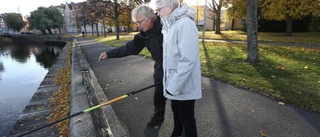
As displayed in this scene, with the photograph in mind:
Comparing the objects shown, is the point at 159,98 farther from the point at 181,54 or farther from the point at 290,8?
the point at 290,8

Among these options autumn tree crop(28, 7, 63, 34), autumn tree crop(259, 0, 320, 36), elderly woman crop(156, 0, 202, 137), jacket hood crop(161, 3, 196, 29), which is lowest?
elderly woman crop(156, 0, 202, 137)

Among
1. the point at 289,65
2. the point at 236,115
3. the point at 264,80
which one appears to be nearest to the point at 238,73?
the point at 264,80

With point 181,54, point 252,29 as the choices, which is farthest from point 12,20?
point 181,54

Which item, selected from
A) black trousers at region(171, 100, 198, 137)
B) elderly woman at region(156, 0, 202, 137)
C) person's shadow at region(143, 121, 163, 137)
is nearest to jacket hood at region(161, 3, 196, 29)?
elderly woman at region(156, 0, 202, 137)

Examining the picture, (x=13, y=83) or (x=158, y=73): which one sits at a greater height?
(x=158, y=73)

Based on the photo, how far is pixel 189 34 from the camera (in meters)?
2.06

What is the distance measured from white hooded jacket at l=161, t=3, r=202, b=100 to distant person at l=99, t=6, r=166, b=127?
487mm

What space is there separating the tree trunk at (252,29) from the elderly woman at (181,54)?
6.23 meters

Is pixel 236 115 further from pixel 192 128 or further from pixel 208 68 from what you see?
pixel 208 68

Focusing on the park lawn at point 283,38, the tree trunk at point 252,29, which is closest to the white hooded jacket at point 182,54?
the tree trunk at point 252,29

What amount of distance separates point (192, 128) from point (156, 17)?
1.46 meters

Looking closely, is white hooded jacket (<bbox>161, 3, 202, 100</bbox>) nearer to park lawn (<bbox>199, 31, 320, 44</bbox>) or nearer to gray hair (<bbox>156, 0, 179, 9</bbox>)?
gray hair (<bbox>156, 0, 179, 9</bbox>)

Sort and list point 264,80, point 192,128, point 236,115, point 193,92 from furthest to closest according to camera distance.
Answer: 1. point 264,80
2. point 236,115
3. point 192,128
4. point 193,92

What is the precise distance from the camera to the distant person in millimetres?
2752
